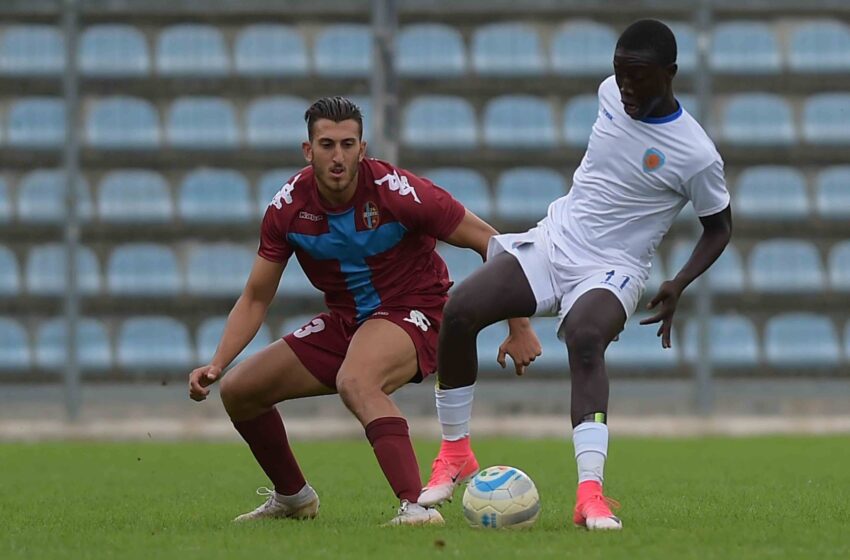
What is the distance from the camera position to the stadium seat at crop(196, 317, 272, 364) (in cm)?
1847

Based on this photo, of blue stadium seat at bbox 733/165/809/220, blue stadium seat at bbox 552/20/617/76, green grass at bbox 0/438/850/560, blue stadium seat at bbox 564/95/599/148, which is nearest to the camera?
green grass at bbox 0/438/850/560

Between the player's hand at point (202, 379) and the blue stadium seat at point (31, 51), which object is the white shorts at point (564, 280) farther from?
the blue stadium seat at point (31, 51)

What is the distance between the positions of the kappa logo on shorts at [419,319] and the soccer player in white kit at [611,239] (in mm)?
256

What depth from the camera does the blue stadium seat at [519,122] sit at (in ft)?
64.0

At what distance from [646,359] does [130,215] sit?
268 inches

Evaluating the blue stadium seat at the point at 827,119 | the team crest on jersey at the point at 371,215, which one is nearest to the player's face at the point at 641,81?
the team crest on jersey at the point at 371,215

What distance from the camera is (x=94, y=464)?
441 inches

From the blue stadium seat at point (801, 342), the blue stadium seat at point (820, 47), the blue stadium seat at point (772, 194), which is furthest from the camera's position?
the blue stadium seat at point (820, 47)

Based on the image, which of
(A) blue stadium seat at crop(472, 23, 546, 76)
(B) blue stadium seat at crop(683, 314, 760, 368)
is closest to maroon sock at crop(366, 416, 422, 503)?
(B) blue stadium seat at crop(683, 314, 760, 368)

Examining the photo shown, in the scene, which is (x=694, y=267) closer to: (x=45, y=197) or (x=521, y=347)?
(x=521, y=347)

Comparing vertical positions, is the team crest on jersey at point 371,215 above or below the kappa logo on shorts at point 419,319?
above

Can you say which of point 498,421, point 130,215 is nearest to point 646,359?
point 498,421

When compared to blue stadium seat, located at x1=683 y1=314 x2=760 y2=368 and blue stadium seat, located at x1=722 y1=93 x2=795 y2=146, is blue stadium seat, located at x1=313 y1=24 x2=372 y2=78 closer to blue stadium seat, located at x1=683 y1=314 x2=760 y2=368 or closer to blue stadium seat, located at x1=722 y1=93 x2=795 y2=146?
blue stadium seat, located at x1=722 y1=93 x2=795 y2=146

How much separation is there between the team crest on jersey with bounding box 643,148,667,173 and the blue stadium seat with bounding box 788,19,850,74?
49.5ft
